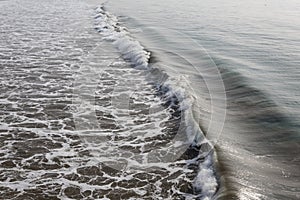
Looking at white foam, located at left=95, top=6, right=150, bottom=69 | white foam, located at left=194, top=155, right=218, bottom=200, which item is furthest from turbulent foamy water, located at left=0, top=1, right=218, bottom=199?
white foam, located at left=95, top=6, right=150, bottom=69

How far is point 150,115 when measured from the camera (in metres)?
11.3

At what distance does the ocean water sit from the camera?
25.4 ft

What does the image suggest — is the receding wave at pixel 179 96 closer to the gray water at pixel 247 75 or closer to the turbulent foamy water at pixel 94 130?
the turbulent foamy water at pixel 94 130

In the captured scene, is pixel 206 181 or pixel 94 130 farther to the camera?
pixel 94 130

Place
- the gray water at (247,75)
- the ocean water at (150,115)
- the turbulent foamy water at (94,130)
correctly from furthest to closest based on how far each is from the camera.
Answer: the gray water at (247,75)
the ocean water at (150,115)
the turbulent foamy water at (94,130)

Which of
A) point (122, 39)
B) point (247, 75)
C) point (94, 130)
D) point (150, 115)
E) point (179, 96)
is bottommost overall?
point (94, 130)

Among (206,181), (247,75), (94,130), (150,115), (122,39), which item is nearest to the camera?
(206,181)

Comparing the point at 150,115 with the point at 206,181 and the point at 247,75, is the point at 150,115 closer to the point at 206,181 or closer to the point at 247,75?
the point at 206,181

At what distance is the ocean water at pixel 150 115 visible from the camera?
7754mm

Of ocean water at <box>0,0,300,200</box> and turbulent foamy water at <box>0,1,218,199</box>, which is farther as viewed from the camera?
ocean water at <box>0,0,300,200</box>

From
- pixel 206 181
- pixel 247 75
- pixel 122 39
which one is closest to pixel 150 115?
pixel 206 181

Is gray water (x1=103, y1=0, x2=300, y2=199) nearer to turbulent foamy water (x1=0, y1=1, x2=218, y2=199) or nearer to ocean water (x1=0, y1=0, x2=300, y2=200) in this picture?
ocean water (x1=0, y1=0, x2=300, y2=200)

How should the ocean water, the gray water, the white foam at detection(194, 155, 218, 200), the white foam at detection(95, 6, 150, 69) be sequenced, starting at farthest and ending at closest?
the white foam at detection(95, 6, 150, 69)
the gray water
the ocean water
the white foam at detection(194, 155, 218, 200)

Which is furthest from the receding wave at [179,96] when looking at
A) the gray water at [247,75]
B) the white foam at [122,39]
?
the gray water at [247,75]
